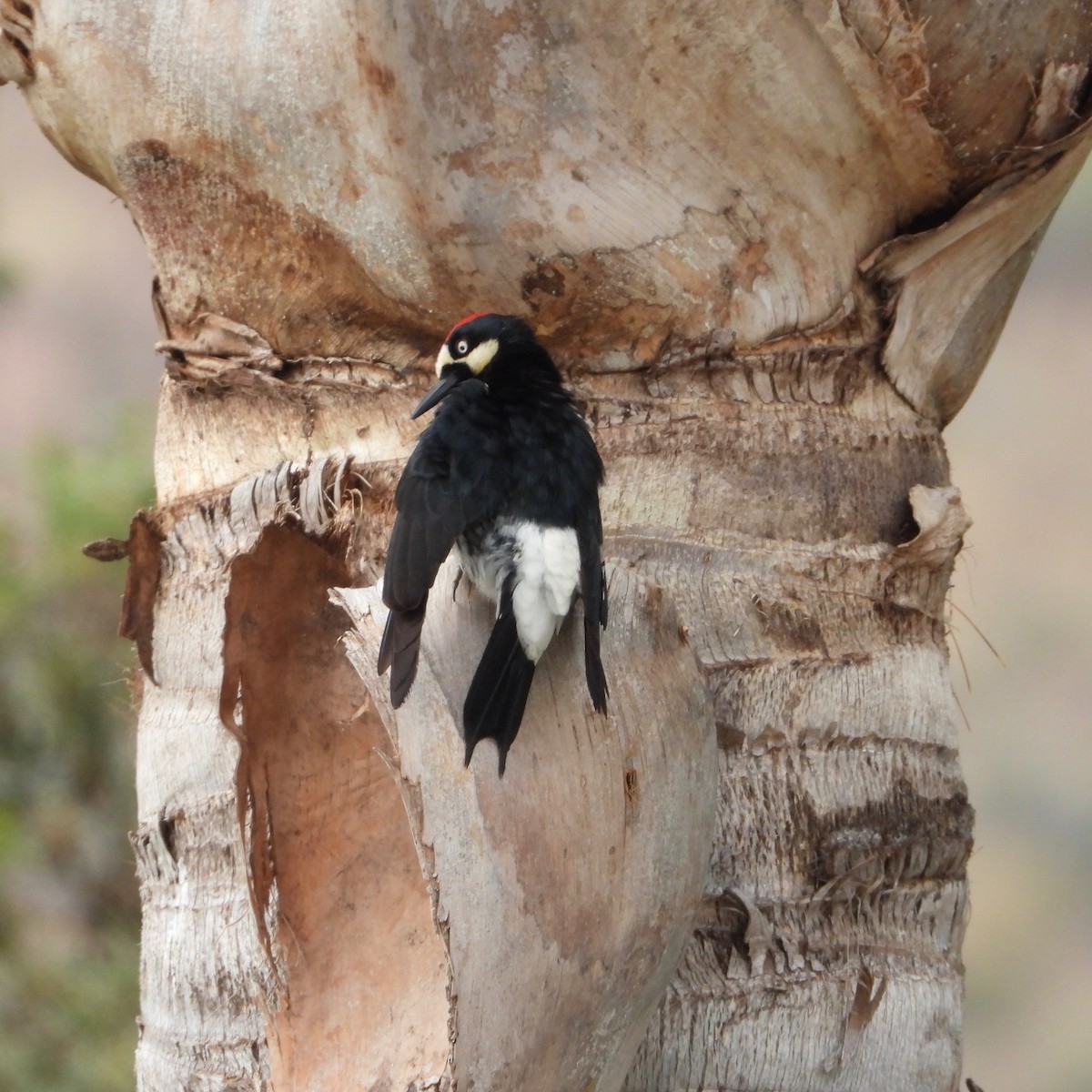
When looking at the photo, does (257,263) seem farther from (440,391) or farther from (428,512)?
(428,512)

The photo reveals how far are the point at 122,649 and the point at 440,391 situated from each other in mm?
→ 3081

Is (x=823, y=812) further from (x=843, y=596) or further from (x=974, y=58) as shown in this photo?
(x=974, y=58)

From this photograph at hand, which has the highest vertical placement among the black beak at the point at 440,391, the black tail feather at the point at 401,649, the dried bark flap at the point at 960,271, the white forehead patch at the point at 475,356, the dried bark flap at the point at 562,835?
the dried bark flap at the point at 960,271

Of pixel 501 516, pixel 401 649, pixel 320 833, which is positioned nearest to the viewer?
pixel 401 649

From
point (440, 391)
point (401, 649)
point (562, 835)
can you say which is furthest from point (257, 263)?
point (562, 835)

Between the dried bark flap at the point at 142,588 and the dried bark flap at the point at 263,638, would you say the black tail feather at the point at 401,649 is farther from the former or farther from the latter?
the dried bark flap at the point at 142,588

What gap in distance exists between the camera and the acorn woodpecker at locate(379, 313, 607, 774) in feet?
6.38

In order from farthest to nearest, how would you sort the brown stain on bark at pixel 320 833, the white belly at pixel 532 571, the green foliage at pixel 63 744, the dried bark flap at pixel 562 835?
the green foliage at pixel 63 744, the brown stain on bark at pixel 320 833, the white belly at pixel 532 571, the dried bark flap at pixel 562 835

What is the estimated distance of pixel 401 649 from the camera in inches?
75.3

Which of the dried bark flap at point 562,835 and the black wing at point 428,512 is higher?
the black wing at point 428,512

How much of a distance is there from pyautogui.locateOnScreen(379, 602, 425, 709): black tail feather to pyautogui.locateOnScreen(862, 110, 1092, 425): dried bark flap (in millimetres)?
1059

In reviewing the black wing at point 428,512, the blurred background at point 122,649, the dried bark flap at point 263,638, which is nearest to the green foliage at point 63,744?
the blurred background at point 122,649

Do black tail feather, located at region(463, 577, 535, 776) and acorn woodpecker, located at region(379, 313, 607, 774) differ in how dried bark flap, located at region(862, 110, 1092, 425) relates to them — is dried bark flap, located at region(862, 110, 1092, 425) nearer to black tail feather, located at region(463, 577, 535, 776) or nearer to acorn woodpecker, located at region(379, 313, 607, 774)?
acorn woodpecker, located at region(379, 313, 607, 774)

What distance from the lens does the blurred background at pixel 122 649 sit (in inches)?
191
